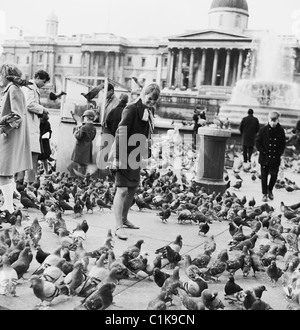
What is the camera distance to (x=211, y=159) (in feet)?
29.2

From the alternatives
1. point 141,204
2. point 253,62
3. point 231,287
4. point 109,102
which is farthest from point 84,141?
point 253,62

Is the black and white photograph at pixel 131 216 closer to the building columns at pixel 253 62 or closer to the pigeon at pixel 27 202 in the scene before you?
the pigeon at pixel 27 202

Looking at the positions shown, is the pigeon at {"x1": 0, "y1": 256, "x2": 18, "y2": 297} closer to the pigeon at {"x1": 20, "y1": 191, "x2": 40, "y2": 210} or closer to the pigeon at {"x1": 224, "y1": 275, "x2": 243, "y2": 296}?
the pigeon at {"x1": 224, "y1": 275, "x2": 243, "y2": 296}

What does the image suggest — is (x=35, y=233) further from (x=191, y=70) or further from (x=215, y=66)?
(x=191, y=70)

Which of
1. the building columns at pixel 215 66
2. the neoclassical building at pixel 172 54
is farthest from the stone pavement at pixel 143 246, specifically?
the building columns at pixel 215 66

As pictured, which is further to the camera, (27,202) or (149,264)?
(27,202)

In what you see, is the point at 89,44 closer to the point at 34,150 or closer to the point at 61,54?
the point at 61,54

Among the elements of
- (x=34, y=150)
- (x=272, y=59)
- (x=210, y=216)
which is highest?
(x=272, y=59)

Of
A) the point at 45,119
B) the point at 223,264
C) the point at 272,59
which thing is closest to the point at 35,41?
the point at 272,59

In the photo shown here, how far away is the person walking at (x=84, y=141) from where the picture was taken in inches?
327

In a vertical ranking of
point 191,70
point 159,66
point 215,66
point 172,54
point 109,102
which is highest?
point 172,54

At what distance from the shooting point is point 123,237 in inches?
205

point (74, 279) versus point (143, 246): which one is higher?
point (74, 279)
